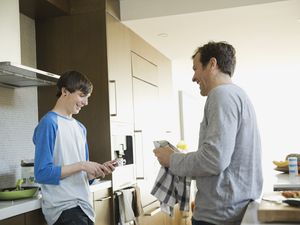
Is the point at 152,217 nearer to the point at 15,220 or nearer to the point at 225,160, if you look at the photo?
the point at 15,220

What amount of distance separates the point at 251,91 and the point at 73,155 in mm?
7867

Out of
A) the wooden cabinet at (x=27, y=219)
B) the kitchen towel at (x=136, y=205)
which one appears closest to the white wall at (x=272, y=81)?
the kitchen towel at (x=136, y=205)

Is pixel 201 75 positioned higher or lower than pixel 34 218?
higher

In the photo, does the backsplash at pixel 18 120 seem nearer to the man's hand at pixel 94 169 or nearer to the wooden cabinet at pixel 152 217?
the man's hand at pixel 94 169

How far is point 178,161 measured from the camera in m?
1.54

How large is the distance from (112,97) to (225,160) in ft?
6.38

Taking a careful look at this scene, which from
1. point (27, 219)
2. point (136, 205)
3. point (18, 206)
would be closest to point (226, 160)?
point (18, 206)

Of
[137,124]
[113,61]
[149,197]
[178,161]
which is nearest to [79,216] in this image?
[178,161]

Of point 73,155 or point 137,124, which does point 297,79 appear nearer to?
point 137,124

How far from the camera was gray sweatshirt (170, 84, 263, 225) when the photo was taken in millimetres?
1414

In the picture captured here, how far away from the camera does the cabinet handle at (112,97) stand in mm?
3227

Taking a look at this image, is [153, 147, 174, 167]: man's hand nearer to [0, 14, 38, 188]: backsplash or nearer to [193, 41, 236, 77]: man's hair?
[193, 41, 236, 77]: man's hair

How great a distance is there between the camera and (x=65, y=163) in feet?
6.54

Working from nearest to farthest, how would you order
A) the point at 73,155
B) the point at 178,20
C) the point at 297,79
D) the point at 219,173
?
the point at 219,173 → the point at 73,155 → the point at 178,20 → the point at 297,79
